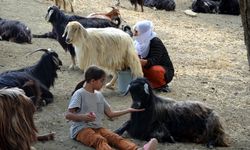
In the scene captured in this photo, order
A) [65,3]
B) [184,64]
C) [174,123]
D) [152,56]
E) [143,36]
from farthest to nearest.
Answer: [65,3] → [184,64] → [152,56] → [143,36] → [174,123]

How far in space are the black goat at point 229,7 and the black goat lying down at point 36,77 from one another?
494 inches

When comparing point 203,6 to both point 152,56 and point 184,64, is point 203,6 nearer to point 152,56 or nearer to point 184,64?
point 184,64

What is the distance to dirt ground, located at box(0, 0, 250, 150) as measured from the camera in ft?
21.2

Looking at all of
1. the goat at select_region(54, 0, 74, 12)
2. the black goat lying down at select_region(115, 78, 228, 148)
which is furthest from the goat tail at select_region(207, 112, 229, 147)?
the goat at select_region(54, 0, 74, 12)

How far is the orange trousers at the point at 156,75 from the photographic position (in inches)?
311

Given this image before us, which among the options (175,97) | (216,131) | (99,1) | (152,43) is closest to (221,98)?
(175,97)

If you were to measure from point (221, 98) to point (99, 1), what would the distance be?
11013mm

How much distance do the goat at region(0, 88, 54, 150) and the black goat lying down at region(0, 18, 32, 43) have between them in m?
7.87

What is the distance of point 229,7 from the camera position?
1892cm

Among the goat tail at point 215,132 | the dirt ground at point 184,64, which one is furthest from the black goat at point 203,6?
the goat tail at point 215,132

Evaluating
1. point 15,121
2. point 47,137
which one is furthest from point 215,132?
point 15,121

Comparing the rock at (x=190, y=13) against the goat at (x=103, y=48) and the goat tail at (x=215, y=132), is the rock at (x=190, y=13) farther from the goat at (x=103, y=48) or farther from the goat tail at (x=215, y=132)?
the goat tail at (x=215, y=132)

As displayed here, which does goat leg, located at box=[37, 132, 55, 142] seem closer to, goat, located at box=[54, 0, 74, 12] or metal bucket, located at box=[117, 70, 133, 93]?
metal bucket, located at box=[117, 70, 133, 93]

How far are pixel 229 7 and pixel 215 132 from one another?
44.8 ft
